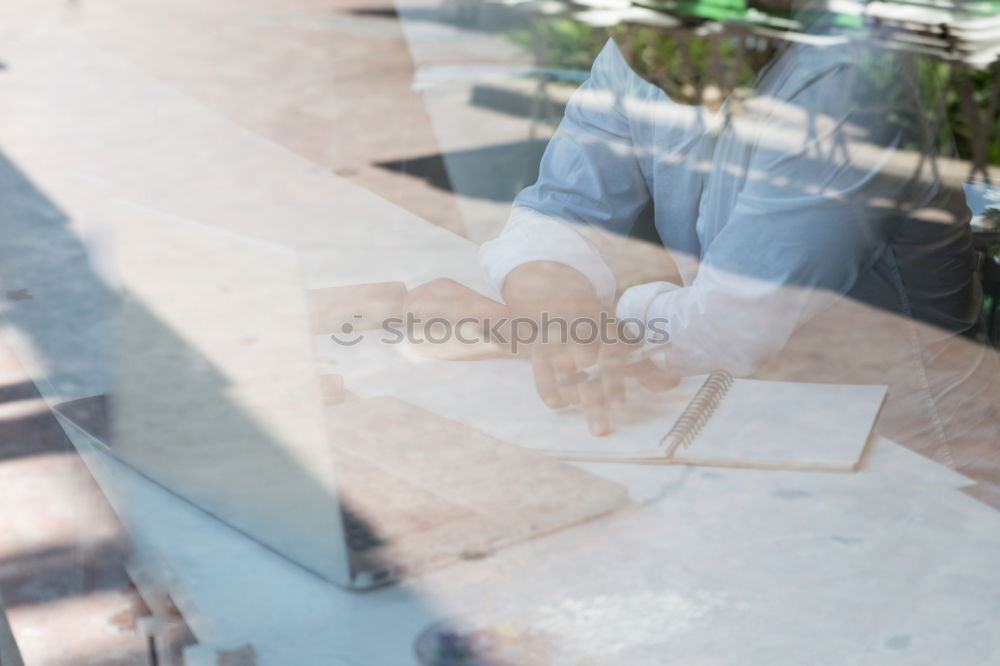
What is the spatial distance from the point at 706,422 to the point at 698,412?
1cm

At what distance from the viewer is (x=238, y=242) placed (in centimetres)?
94

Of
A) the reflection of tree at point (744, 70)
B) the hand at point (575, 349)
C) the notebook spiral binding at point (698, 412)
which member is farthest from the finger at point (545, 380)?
the reflection of tree at point (744, 70)

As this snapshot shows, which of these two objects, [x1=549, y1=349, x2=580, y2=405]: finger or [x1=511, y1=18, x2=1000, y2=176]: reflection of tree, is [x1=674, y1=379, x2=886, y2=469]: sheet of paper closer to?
[x1=549, y1=349, x2=580, y2=405]: finger

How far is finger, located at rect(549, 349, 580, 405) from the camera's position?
79 cm

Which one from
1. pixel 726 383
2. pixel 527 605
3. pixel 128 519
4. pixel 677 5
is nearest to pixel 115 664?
pixel 128 519

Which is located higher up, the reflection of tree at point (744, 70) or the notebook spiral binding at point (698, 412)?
the reflection of tree at point (744, 70)

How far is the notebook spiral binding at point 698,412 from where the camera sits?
0.75 m

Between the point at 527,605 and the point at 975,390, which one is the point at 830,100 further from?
the point at 527,605

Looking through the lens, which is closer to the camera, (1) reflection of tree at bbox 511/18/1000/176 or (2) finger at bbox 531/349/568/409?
(1) reflection of tree at bbox 511/18/1000/176

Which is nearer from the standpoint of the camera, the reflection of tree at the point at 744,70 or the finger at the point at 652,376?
the reflection of tree at the point at 744,70

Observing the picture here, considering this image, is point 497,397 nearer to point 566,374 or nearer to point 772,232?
point 566,374

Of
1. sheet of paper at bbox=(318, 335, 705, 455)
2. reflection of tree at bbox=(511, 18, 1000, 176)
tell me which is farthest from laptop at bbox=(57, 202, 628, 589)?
reflection of tree at bbox=(511, 18, 1000, 176)

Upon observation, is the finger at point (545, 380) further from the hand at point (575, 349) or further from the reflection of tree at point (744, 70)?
the reflection of tree at point (744, 70)

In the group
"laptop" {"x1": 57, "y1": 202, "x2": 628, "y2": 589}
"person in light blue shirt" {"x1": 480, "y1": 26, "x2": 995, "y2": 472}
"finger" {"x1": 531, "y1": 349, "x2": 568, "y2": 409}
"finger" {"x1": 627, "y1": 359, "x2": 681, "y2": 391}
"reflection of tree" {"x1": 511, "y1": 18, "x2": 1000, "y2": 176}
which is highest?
"reflection of tree" {"x1": 511, "y1": 18, "x2": 1000, "y2": 176}
